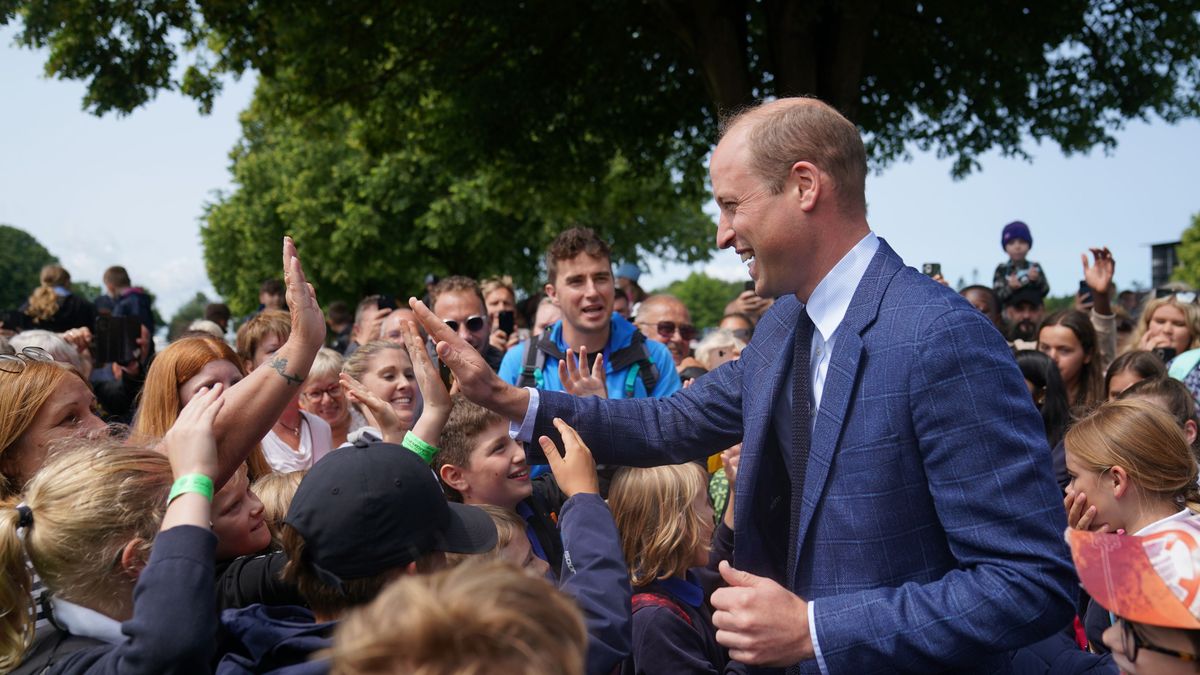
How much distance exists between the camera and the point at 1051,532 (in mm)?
2129

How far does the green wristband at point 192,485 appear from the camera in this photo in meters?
2.28

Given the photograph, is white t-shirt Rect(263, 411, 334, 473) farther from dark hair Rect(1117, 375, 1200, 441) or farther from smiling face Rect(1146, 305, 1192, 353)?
smiling face Rect(1146, 305, 1192, 353)

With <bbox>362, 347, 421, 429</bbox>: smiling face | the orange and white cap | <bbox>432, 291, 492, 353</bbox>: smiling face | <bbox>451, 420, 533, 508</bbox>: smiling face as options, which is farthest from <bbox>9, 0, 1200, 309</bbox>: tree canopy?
the orange and white cap

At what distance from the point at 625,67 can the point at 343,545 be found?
9388 mm

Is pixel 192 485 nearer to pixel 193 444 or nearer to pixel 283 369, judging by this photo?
pixel 193 444

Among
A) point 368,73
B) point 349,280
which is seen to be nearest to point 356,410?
point 368,73

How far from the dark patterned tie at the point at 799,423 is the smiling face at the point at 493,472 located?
5.10 ft

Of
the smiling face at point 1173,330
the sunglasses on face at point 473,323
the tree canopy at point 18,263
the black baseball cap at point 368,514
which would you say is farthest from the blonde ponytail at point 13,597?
the tree canopy at point 18,263

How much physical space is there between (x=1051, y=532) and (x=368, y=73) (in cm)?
1110

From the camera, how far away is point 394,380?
17.5 ft

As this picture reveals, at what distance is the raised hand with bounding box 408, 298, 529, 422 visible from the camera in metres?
2.88

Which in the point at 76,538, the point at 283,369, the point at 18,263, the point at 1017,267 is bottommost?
the point at 76,538

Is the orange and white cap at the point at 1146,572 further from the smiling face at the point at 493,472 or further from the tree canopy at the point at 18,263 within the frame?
the tree canopy at the point at 18,263

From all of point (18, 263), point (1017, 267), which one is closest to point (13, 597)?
point (1017, 267)
